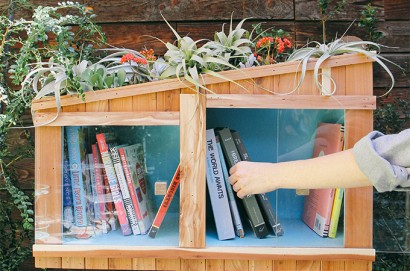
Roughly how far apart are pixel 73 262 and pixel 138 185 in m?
0.34

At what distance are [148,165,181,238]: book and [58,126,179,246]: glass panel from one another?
0.05ft

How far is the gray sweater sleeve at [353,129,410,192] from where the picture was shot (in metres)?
1.23

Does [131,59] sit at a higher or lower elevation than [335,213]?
higher

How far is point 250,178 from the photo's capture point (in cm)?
167

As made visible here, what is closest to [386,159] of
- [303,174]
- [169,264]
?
[303,174]

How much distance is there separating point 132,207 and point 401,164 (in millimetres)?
961

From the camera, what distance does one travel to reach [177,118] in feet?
5.80

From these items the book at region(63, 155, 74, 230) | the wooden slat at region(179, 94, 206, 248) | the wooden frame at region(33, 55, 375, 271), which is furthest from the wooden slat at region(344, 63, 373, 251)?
the book at region(63, 155, 74, 230)

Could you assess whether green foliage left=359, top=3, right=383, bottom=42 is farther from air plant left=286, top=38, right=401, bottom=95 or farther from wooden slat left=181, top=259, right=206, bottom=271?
wooden slat left=181, top=259, right=206, bottom=271

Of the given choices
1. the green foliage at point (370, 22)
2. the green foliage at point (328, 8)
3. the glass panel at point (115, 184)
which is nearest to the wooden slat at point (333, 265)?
the glass panel at point (115, 184)

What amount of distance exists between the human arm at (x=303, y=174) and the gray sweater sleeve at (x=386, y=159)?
0.04 meters

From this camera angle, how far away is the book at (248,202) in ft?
6.17

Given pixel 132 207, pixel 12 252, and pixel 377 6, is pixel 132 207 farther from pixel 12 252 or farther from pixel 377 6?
pixel 377 6

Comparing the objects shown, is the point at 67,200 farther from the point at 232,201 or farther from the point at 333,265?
the point at 333,265
